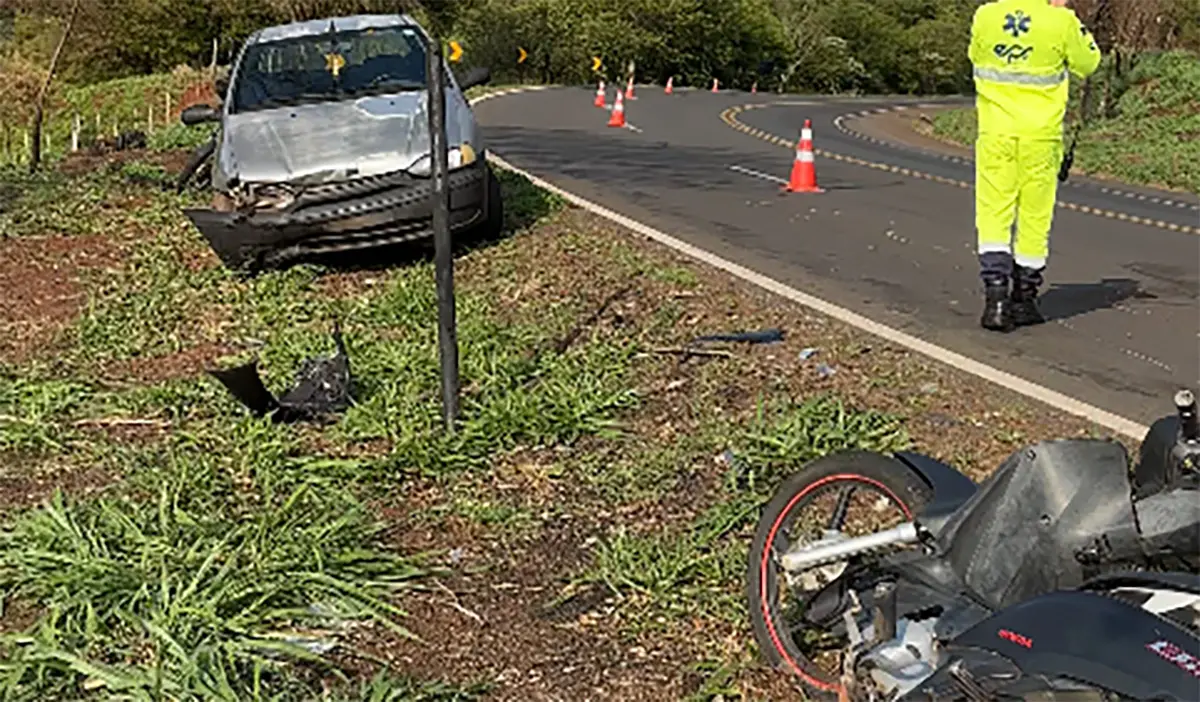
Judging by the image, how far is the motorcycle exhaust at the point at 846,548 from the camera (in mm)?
3422

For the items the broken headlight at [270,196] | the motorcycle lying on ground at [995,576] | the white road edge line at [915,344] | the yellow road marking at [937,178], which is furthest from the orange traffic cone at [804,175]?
the motorcycle lying on ground at [995,576]

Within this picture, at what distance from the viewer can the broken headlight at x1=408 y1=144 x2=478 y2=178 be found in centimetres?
906

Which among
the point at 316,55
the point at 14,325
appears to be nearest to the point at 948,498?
the point at 14,325

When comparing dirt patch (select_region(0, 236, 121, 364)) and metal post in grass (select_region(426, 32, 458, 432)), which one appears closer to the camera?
metal post in grass (select_region(426, 32, 458, 432))

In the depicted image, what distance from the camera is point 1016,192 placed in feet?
25.1

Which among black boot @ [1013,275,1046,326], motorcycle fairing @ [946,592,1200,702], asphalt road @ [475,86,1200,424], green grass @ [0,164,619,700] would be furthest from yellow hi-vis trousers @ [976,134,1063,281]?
motorcycle fairing @ [946,592,1200,702]

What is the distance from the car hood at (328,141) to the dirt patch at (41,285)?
1287mm

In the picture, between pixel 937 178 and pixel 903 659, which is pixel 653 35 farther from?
pixel 903 659

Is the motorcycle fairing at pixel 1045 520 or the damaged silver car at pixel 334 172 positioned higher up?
the motorcycle fairing at pixel 1045 520

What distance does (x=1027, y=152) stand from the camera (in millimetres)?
7500

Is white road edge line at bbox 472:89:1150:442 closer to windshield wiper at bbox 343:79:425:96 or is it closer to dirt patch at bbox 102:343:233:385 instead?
windshield wiper at bbox 343:79:425:96

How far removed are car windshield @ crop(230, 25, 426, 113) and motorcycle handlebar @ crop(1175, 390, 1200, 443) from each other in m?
7.58

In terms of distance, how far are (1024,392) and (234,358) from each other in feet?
12.5

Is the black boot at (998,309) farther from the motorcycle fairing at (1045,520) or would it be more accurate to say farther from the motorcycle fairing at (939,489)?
the motorcycle fairing at (1045,520)
